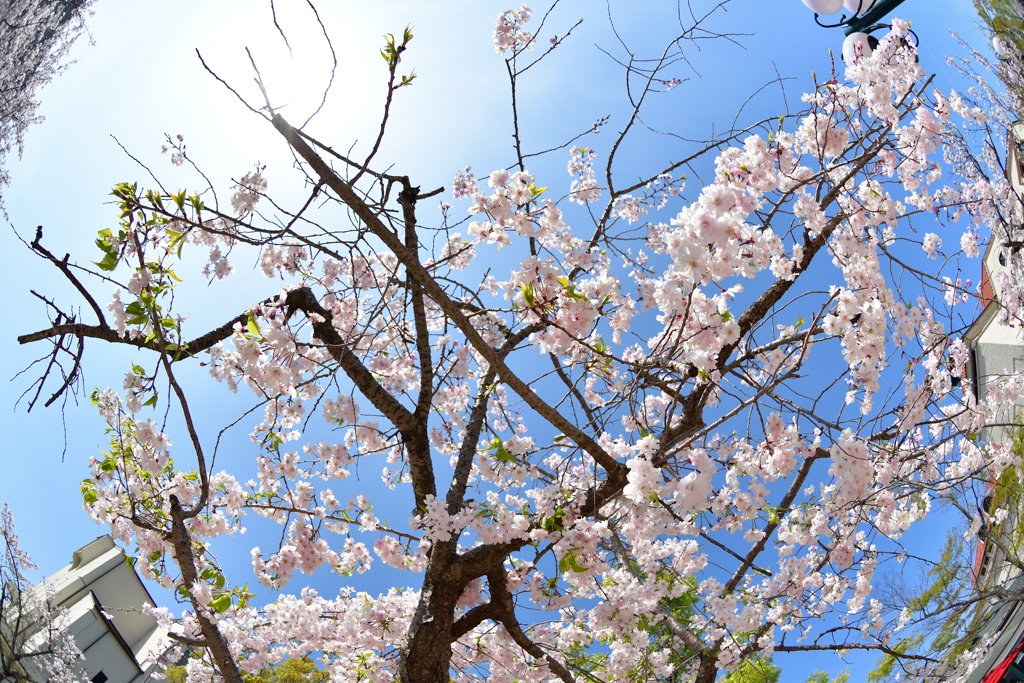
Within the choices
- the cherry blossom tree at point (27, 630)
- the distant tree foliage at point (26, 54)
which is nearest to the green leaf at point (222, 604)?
the cherry blossom tree at point (27, 630)

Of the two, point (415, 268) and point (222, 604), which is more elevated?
point (415, 268)

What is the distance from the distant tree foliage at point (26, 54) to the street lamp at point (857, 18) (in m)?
5.37

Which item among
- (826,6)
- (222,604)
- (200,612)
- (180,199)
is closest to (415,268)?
(180,199)

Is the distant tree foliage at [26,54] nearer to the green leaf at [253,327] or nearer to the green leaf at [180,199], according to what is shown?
the green leaf at [180,199]

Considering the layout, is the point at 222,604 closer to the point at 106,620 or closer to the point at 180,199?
the point at 180,199

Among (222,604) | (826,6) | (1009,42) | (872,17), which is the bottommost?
(222,604)

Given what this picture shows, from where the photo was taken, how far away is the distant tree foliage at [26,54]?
3.46 meters

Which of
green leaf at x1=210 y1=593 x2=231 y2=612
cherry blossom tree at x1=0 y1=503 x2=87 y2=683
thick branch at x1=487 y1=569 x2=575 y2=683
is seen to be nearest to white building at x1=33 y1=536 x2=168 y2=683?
cherry blossom tree at x1=0 y1=503 x2=87 y2=683

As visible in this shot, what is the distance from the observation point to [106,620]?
5480 millimetres

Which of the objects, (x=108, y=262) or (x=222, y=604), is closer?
(x=108, y=262)

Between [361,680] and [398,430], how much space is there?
5.26 feet

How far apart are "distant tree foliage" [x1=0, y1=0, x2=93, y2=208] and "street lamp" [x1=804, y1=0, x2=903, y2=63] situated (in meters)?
5.37

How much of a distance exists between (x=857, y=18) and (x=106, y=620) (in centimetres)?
891

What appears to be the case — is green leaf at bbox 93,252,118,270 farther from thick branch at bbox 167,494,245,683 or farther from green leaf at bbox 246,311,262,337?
thick branch at bbox 167,494,245,683
